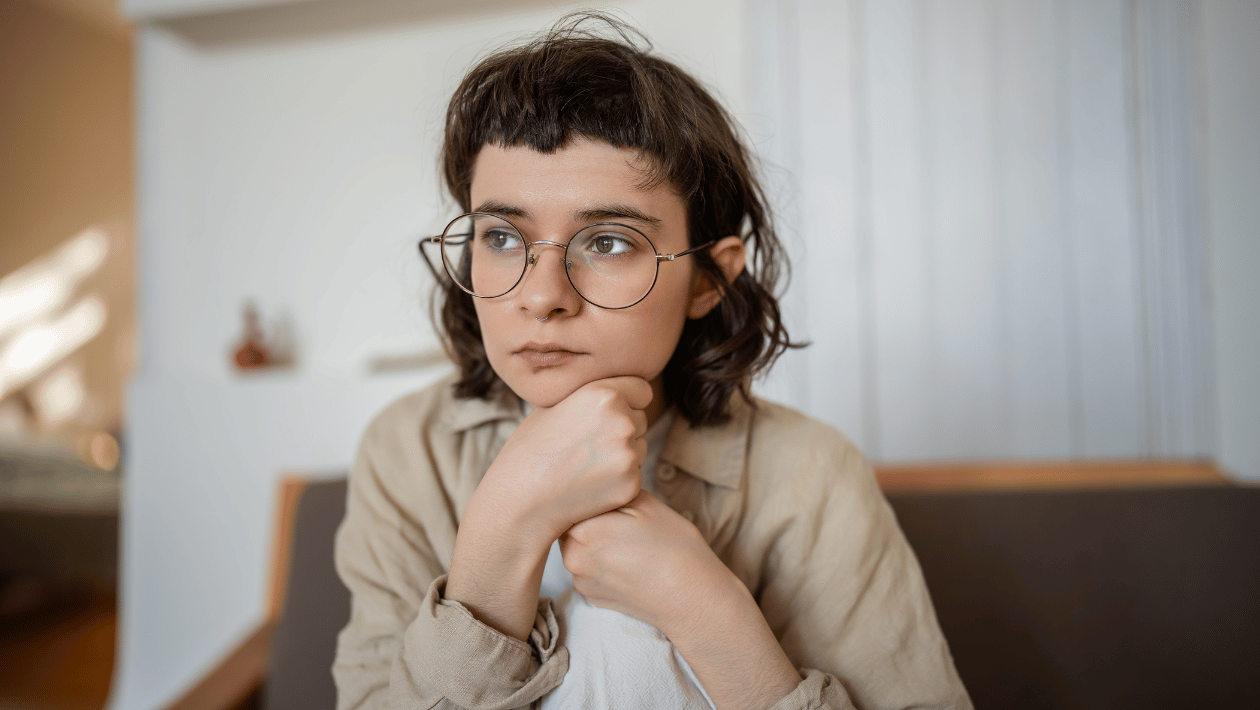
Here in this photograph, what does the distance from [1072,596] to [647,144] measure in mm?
1042

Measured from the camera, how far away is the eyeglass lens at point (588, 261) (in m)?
0.72

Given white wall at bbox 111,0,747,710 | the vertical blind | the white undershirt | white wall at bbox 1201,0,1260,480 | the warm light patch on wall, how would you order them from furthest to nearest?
the warm light patch on wall < white wall at bbox 111,0,747,710 < the vertical blind < white wall at bbox 1201,0,1260,480 < the white undershirt

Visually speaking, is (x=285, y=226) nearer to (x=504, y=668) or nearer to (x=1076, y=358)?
(x=504, y=668)

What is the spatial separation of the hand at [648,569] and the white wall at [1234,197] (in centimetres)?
119

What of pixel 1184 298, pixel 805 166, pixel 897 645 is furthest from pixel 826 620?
pixel 1184 298

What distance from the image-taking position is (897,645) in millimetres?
797

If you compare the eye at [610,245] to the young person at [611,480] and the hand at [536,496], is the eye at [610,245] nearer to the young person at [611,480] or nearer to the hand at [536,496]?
the young person at [611,480]

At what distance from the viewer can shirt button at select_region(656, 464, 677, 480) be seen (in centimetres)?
87

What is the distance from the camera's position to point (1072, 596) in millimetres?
1186

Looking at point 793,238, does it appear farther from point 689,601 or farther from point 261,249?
point 261,249

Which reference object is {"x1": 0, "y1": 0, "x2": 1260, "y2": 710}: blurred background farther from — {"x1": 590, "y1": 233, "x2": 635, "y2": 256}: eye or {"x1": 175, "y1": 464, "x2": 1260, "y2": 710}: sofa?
{"x1": 590, "y1": 233, "x2": 635, "y2": 256}: eye

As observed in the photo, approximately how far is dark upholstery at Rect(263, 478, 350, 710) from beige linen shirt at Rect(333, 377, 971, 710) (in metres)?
0.35

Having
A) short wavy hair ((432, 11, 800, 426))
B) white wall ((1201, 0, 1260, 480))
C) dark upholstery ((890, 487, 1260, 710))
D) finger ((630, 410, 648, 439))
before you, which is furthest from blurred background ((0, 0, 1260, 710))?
finger ((630, 410, 648, 439))

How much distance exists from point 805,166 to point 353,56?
153 centimetres
